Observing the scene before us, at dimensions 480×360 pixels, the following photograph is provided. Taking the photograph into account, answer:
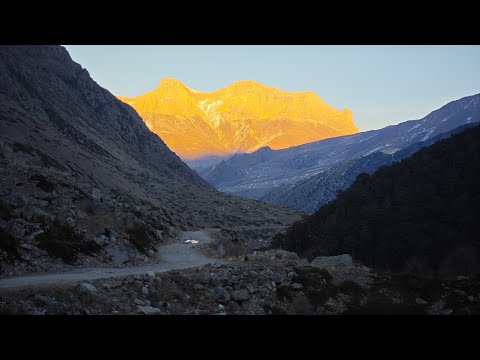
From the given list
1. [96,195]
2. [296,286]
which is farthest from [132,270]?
[96,195]

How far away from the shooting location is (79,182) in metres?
46.6

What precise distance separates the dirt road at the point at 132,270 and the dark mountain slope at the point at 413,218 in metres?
22.6

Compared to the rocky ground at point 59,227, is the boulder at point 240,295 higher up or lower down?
lower down

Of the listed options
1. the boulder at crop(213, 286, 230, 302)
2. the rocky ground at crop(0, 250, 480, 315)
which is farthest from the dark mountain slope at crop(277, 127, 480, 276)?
the boulder at crop(213, 286, 230, 302)

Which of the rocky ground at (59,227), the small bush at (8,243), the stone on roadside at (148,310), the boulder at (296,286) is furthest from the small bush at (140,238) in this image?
the stone on roadside at (148,310)

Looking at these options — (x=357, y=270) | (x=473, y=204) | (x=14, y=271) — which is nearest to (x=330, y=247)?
(x=473, y=204)

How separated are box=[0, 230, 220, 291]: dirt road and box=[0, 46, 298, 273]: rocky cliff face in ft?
4.76

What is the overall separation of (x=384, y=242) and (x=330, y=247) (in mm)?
8612

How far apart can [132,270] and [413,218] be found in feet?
147

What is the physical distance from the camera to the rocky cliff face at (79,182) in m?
28.9

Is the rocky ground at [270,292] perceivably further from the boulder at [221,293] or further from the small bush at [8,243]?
the small bush at [8,243]

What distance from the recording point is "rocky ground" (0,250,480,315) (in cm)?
1936
